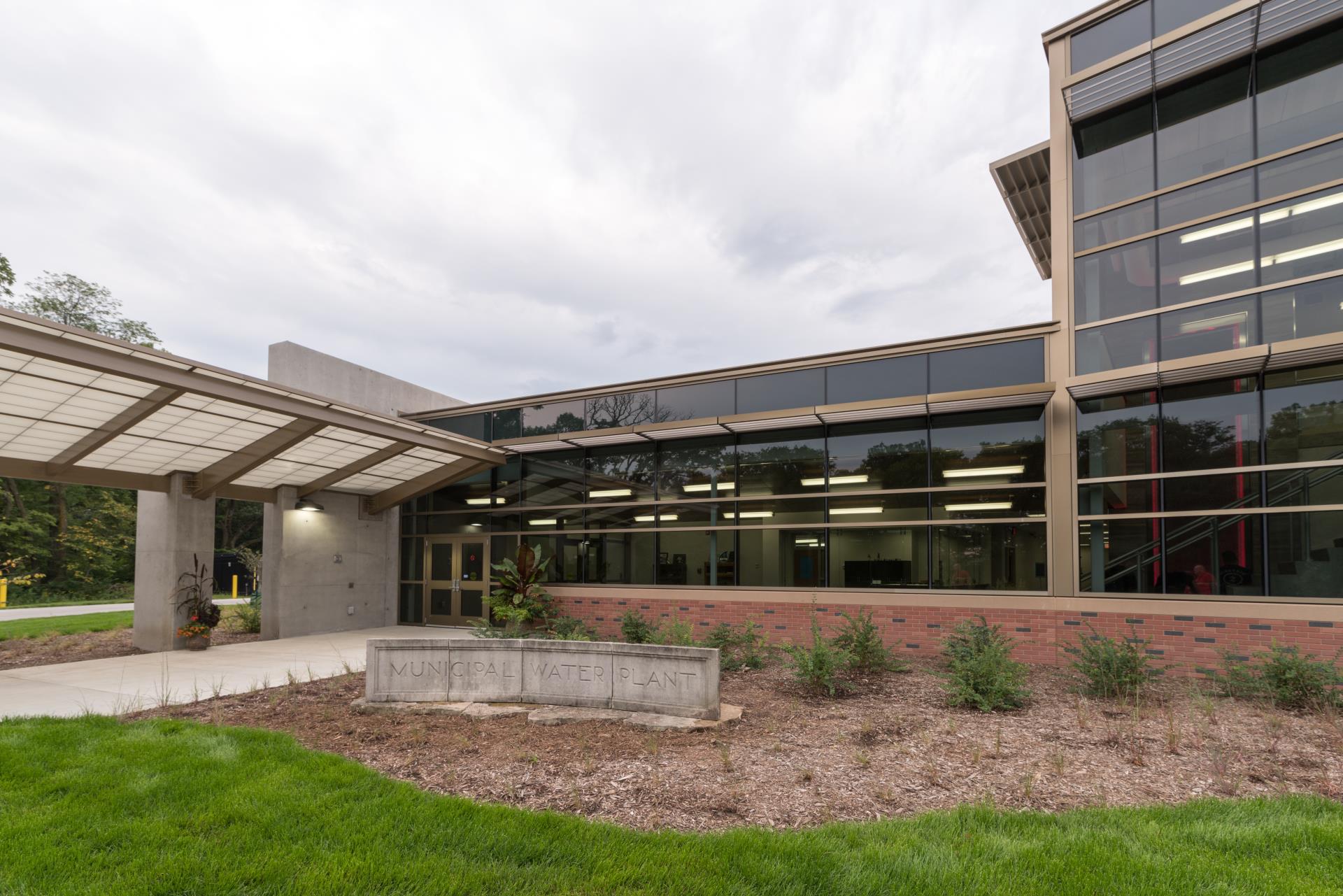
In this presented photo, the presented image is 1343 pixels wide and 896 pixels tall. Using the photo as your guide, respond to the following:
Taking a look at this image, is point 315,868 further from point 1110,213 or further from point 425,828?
point 1110,213

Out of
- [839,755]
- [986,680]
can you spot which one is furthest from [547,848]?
[986,680]

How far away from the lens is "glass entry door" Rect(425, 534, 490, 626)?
17766mm

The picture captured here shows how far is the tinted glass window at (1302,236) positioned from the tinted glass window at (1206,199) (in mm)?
468

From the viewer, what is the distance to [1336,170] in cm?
978

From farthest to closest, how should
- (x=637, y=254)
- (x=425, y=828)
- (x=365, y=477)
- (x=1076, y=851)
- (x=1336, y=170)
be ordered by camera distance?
1. (x=637, y=254)
2. (x=365, y=477)
3. (x=1336, y=170)
4. (x=425, y=828)
5. (x=1076, y=851)

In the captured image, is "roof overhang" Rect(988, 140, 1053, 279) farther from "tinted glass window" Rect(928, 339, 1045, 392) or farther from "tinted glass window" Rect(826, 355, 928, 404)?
"tinted glass window" Rect(826, 355, 928, 404)

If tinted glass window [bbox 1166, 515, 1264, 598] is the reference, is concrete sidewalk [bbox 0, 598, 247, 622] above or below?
below

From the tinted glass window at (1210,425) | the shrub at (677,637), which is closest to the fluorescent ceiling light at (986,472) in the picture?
the tinted glass window at (1210,425)

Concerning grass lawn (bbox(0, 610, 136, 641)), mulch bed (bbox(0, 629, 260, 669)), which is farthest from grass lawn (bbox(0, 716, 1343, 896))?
grass lawn (bbox(0, 610, 136, 641))

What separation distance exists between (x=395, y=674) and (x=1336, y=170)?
15.2 m

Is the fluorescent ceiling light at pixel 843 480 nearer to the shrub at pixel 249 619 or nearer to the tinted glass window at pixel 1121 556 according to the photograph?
the tinted glass window at pixel 1121 556

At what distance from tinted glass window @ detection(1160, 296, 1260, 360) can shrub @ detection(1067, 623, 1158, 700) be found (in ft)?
16.3

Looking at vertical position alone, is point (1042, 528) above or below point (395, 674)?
above

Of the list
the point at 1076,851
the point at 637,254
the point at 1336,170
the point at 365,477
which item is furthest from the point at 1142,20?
the point at 637,254
